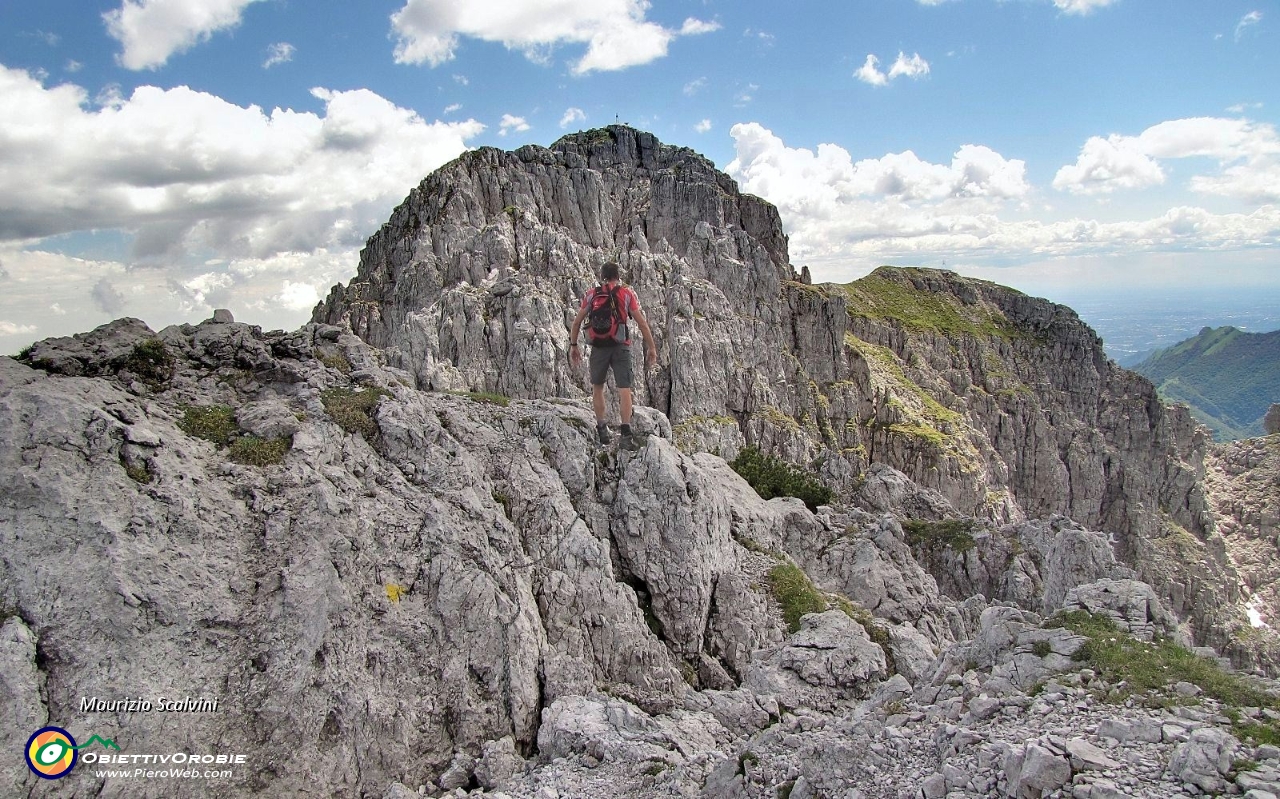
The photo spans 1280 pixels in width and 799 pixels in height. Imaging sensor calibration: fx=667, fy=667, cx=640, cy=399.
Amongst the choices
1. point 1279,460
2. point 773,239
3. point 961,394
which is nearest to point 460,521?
point 773,239

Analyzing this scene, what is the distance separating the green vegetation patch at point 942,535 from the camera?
34.8 metres

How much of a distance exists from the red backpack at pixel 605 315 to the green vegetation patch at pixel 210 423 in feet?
30.5

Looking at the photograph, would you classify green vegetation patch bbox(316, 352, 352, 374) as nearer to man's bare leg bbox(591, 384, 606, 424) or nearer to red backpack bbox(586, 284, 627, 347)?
man's bare leg bbox(591, 384, 606, 424)

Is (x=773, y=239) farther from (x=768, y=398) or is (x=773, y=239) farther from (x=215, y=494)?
(x=215, y=494)

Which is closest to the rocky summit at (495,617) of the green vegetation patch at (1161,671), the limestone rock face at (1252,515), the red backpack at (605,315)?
the green vegetation patch at (1161,671)

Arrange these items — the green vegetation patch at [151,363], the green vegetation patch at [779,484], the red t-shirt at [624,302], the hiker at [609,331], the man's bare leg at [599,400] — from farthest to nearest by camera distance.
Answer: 1. the green vegetation patch at [779,484]
2. the man's bare leg at [599,400]
3. the hiker at [609,331]
4. the red t-shirt at [624,302]
5. the green vegetation patch at [151,363]

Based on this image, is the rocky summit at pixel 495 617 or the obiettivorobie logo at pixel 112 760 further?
the rocky summit at pixel 495 617

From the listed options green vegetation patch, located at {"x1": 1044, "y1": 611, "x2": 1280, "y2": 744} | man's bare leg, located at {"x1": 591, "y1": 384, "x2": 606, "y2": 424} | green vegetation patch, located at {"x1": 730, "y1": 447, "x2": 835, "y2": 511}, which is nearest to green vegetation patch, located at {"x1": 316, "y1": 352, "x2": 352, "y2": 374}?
man's bare leg, located at {"x1": 591, "y1": 384, "x2": 606, "y2": 424}

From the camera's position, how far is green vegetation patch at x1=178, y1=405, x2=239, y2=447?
625 inches

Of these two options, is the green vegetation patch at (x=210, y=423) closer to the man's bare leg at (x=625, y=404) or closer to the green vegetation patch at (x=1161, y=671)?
the man's bare leg at (x=625, y=404)

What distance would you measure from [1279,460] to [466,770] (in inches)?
6511

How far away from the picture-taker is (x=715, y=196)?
354ft

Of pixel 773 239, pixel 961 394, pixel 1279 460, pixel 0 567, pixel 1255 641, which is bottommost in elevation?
pixel 1255 641

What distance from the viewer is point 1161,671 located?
1100 cm
